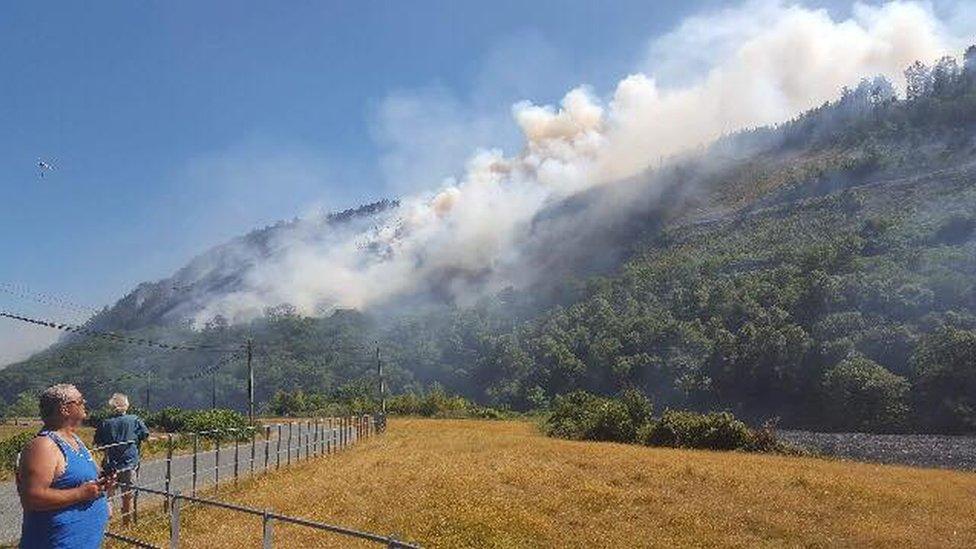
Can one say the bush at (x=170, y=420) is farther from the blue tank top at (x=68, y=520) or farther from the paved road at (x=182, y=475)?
the blue tank top at (x=68, y=520)

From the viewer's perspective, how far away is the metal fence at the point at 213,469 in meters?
8.98

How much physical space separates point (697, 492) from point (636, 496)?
9.98ft

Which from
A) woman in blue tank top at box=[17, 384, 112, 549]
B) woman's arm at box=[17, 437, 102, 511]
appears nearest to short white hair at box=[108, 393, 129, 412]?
woman in blue tank top at box=[17, 384, 112, 549]

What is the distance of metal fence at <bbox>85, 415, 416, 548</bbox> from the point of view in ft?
29.5

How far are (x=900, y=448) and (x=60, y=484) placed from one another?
6539cm

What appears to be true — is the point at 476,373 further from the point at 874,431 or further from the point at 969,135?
the point at 969,135

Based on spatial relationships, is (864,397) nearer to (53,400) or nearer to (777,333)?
(777,333)

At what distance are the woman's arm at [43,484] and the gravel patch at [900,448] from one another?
5412 centimetres

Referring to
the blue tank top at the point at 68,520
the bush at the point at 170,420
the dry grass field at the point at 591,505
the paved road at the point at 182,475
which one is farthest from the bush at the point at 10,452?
the blue tank top at the point at 68,520

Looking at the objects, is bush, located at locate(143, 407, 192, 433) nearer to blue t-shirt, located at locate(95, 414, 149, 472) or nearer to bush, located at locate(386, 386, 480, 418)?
bush, located at locate(386, 386, 480, 418)

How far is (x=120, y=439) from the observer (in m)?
A: 14.8

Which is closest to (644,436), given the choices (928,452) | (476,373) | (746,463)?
(746,463)

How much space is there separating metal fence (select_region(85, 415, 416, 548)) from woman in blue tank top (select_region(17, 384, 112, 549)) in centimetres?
207

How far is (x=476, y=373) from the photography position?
16150 centimetres
